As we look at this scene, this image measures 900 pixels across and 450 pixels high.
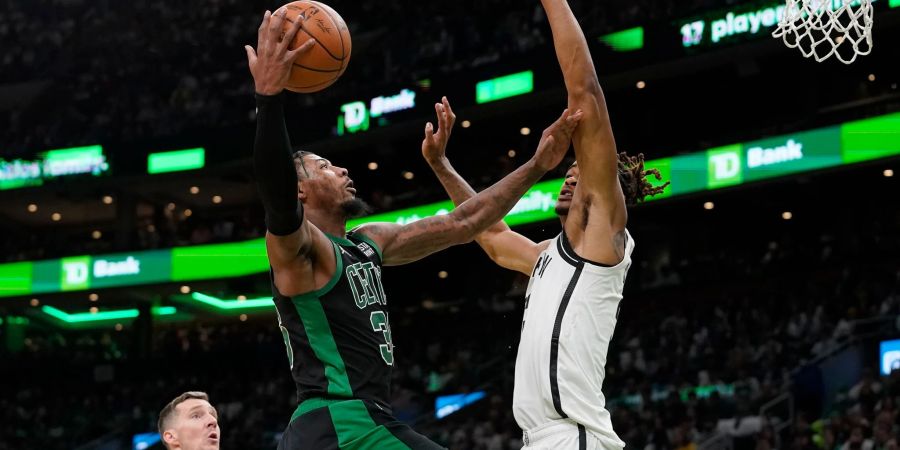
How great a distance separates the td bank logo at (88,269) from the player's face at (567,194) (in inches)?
878

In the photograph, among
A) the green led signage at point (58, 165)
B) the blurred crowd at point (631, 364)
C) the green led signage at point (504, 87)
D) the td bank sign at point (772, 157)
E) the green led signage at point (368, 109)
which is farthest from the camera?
the green led signage at point (58, 165)

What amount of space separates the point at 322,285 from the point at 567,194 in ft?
3.52

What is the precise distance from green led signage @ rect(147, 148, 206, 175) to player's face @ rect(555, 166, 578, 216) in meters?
21.4

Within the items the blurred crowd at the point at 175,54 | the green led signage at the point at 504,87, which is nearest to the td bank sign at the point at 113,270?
the blurred crowd at the point at 175,54

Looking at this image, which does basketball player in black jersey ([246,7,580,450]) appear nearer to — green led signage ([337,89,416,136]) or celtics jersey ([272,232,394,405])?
celtics jersey ([272,232,394,405])

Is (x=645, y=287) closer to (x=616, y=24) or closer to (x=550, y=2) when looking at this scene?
(x=616, y=24)

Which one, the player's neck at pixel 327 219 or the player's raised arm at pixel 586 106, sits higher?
the player's raised arm at pixel 586 106

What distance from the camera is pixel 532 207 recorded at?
20.7m

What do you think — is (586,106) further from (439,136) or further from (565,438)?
(565,438)

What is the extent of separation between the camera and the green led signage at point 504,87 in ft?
69.3

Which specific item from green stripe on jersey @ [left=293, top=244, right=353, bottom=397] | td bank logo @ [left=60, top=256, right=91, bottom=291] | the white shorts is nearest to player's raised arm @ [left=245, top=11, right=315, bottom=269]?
green stripe on jersey @ [left=293, top=244, right=353, bottom=397]

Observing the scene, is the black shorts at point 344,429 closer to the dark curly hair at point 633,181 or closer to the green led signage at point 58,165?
the dark curly hair at point 633,181

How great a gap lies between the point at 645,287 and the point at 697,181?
3.39m

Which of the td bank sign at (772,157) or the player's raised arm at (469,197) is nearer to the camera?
the player's raised arm at (469,197)
